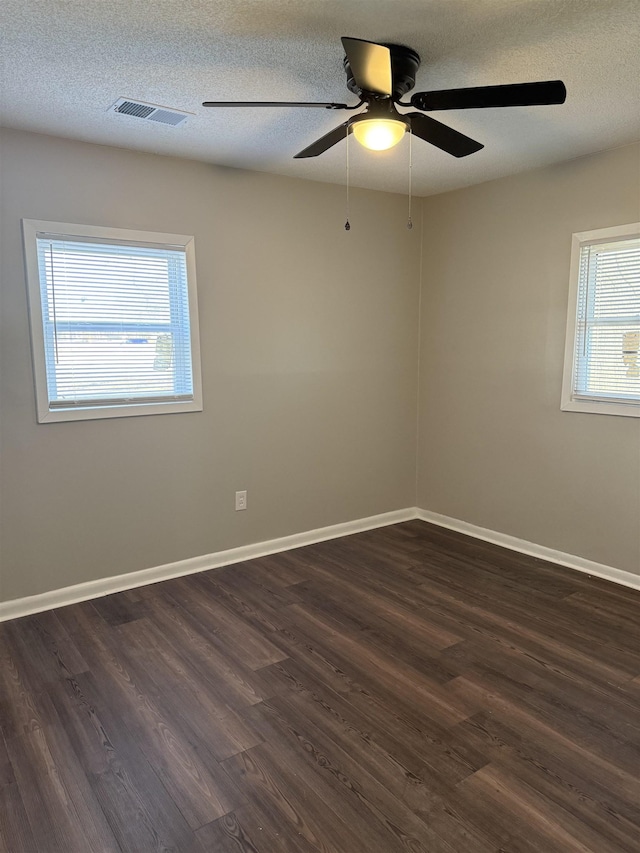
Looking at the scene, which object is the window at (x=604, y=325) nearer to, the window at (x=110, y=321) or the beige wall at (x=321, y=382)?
the beige wall at (x=321, y=382)

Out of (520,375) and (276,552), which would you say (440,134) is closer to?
(520,375)

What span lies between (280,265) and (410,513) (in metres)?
2.31

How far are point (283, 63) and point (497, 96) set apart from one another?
0.85m

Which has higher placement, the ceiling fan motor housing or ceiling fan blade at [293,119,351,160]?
the ceiling fan motor housing

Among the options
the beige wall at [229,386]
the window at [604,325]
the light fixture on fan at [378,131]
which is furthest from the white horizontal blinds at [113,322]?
the window at [604,325]

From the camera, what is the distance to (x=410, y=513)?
4746mm

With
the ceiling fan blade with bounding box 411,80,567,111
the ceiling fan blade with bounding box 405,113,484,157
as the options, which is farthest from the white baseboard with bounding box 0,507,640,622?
the ceiling fan blade with bounding box 411,80,567,111

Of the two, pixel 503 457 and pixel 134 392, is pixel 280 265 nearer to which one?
pixel 134 392

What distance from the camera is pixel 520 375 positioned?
154 inches

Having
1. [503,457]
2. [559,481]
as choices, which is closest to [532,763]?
[559,481]

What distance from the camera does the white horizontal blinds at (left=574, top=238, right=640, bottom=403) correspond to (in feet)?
10.8

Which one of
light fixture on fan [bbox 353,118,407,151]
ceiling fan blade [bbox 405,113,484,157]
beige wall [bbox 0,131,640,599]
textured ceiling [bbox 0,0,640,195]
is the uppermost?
textured ceiling [bbox 0,0,640,195]

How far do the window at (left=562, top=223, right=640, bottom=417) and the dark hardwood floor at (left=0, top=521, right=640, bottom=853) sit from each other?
1.14 metres

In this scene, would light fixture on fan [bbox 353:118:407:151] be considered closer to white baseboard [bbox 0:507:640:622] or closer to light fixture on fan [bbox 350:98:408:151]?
light fixture on fan [bbox 350:98:408:151]
